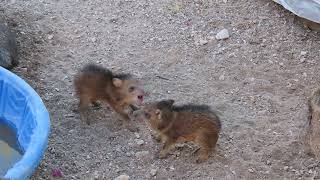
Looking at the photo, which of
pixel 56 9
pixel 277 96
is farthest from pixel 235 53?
pixel 56 9

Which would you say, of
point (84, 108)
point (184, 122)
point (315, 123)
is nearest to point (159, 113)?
point (184, 122)

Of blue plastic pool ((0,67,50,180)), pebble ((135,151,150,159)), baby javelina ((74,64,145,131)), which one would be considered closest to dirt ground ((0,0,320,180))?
pebble ((135,151,150,159))

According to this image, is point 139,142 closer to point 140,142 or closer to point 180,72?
point 140,142

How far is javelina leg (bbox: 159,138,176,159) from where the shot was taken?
4594mm

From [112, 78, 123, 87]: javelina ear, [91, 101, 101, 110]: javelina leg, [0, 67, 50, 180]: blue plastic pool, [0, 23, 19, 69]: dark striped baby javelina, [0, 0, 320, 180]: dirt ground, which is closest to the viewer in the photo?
[0, 67, 50, 180]: blue plastic pool

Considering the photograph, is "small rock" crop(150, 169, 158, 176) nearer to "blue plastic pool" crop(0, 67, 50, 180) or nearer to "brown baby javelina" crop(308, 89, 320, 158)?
"blue plastic pool" crop(0, 67, 50, 180)

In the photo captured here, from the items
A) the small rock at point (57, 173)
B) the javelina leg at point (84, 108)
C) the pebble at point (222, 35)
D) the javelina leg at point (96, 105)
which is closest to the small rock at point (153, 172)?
the small rock at point (57, 173)

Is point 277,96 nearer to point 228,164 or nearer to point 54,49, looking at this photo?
point 228,164

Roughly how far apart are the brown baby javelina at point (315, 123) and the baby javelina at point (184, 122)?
65cm

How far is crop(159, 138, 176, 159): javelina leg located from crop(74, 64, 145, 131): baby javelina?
390 millimetres

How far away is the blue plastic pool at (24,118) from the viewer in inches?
152

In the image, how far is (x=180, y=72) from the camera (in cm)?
563

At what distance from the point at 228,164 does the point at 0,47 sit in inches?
85.9

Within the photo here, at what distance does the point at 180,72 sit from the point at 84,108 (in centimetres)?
102
